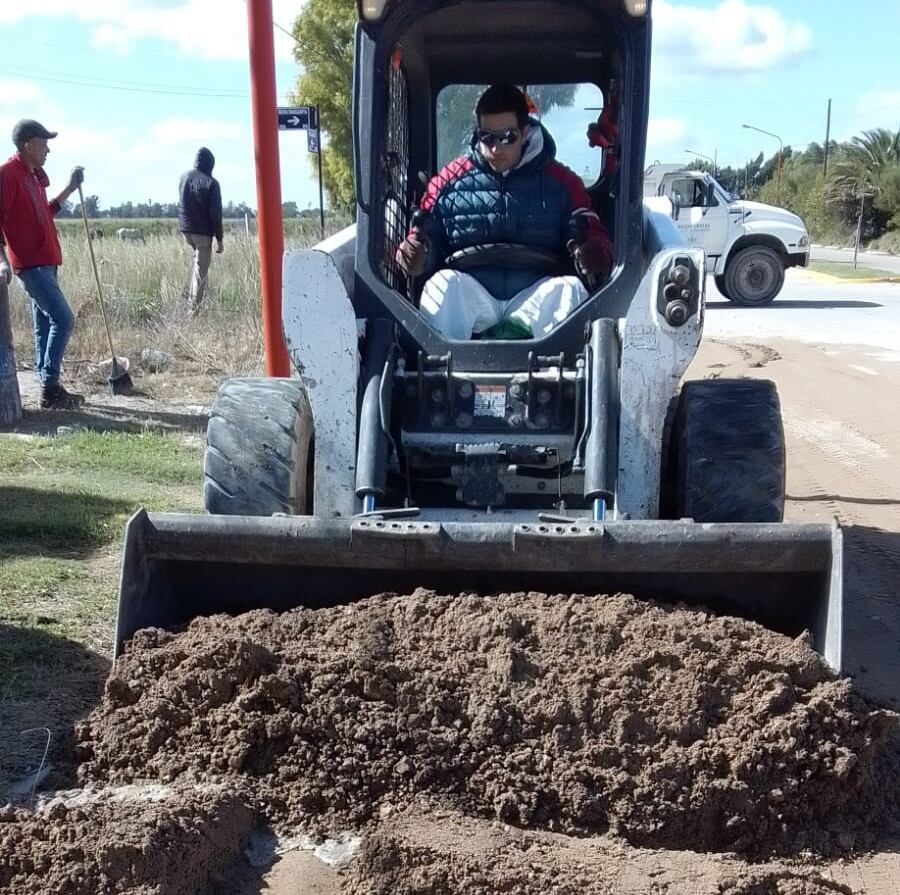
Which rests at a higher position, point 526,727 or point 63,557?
point 526,727

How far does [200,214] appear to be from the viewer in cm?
1245

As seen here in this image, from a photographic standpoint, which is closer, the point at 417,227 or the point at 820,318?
the point at 417,227

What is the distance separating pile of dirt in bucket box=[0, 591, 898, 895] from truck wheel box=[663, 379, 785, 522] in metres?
0.63

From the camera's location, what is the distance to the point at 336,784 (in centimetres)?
305

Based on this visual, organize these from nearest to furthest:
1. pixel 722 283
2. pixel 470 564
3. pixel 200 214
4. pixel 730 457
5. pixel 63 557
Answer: pixel 470 564, pixel 730 457, pixel 63 557, pixel 200 214, pixel 722 283

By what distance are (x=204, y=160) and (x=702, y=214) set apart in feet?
26.0

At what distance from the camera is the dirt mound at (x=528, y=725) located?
9.77ft

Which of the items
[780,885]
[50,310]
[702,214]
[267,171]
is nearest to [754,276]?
[702,214]

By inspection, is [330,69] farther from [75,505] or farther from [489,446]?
[489,446]

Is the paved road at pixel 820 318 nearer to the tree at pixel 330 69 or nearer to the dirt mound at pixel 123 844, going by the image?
the tree at pixel 330 69

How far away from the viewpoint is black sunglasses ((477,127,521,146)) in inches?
186

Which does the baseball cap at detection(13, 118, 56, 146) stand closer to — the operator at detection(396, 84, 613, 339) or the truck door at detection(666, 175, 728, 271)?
the operator at detection(396, 84, 613, 339)

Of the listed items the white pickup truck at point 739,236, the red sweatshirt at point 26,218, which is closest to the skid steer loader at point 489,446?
the red sweatshirt at point 26,218

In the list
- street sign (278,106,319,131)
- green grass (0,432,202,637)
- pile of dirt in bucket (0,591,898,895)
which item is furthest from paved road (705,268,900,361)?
pile of dirt in bucket (0,591,898,895)
